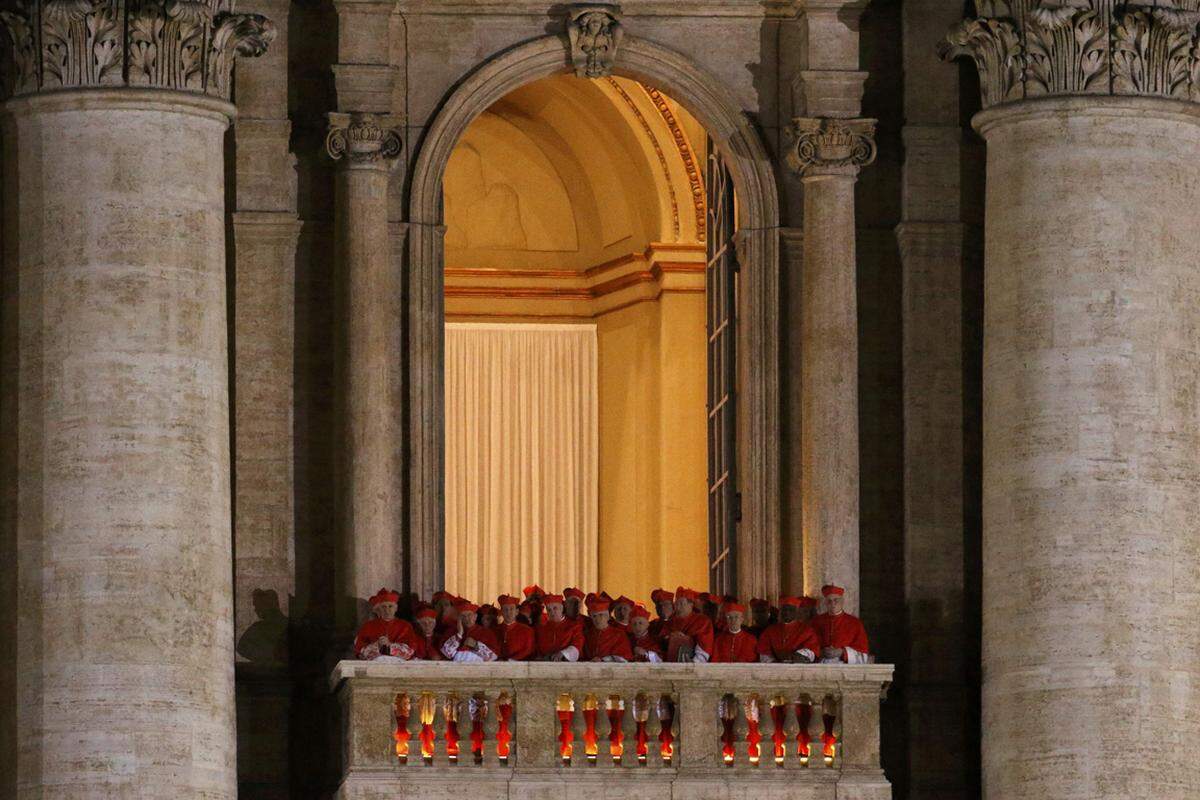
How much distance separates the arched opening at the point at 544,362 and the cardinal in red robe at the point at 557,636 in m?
9.08

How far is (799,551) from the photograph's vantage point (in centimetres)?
3481

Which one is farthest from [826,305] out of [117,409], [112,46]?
[112,46]

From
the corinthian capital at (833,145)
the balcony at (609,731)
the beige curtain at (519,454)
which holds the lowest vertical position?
the balcony at (609,731)

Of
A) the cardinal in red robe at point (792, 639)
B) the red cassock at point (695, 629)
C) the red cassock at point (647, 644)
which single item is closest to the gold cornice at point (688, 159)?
the cardinal in red robe at point (792, 639)

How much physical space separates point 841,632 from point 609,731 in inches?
79.7

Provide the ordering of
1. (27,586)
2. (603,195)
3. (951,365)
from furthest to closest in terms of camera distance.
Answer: (603,195)
(951,365)
(27,586)

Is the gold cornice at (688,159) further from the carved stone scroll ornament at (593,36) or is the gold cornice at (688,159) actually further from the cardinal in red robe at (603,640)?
the cardinal in red robe at (603,640)

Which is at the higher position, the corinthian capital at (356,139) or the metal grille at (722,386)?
the corinthian capital at (356,139)

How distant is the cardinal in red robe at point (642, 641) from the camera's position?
33.0m

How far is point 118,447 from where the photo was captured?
105 ft

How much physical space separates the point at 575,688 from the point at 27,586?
4.20m

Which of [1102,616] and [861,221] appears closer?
[1102,616]

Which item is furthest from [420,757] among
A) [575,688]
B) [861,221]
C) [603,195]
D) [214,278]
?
[603,195]

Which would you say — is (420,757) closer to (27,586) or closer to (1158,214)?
(27,586)
